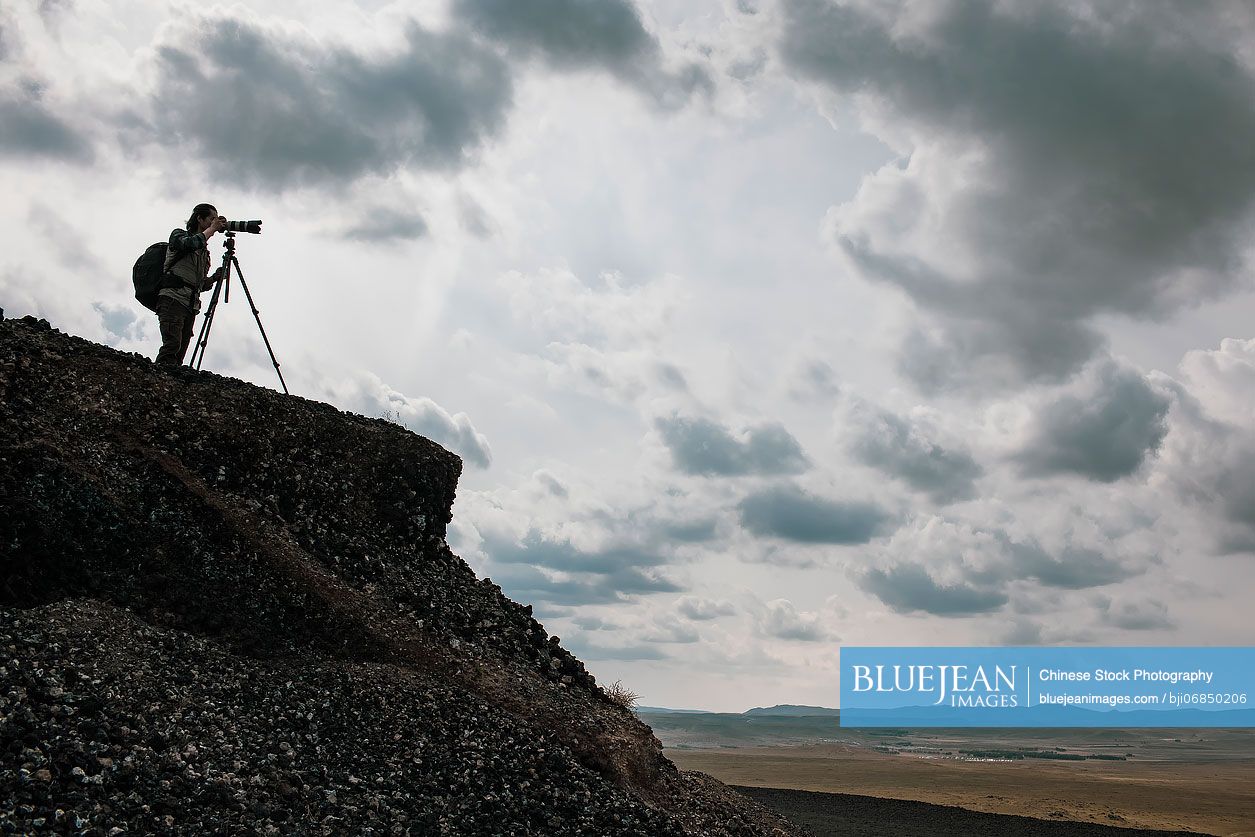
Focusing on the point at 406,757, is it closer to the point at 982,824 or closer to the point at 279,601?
the point at 279,601

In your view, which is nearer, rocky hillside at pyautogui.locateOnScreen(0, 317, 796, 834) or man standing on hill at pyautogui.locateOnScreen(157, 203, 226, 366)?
rocky hillside at pyautogui.locateOnScreen(0, 317, 796, 834)

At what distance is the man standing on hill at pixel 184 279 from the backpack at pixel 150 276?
0.38 ft


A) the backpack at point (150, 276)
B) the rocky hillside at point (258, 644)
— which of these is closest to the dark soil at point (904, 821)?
the rocky hillside at point (258, 644)

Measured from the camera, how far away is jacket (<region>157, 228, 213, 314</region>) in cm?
2019

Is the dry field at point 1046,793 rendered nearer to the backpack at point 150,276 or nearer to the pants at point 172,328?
the pants at point 172,328

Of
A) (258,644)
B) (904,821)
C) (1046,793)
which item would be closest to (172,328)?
(258,644)

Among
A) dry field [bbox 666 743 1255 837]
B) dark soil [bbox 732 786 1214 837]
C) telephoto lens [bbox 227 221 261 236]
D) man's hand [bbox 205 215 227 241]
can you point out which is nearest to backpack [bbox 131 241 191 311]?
man's hand [bbox 205 215 227 241]

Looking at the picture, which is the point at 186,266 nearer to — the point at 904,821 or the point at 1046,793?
the point at 904,821

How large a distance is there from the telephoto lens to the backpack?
1.24 metres

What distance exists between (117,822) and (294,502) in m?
10.1

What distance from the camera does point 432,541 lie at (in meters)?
22.3

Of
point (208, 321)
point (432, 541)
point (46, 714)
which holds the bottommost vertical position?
point (46, 714)

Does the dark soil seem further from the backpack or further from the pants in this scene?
the backpack

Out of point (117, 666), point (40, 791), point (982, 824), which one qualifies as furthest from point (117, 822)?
point (982, 824)
